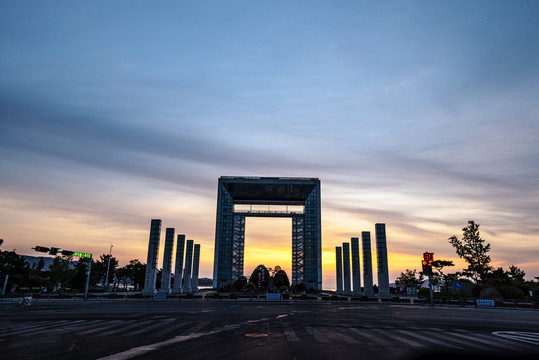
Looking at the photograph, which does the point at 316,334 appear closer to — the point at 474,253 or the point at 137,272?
the point at 474,253

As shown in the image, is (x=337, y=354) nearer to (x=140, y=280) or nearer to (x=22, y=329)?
(x=22, y=329)

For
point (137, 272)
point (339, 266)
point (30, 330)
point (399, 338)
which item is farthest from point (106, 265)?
point (399, 338)

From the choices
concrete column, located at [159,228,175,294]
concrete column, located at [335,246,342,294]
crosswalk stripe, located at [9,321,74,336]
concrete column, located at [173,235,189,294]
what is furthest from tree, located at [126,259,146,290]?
crosswalk stripe, located at [9,321,74,336]

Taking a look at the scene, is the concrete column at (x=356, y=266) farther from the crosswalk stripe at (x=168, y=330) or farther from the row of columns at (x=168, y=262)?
the crosswalk stripe at (x=168, y=330)

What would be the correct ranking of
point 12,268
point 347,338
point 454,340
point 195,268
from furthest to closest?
point 195,268
point 12,268
point 347,338
point 454,340

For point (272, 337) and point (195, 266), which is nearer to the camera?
point (272, 337)

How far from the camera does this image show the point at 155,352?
10219 millimetres

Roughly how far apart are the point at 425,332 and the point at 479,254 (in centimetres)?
5565

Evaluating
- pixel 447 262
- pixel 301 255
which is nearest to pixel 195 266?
pixel 301 255

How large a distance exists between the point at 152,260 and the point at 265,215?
36459 millimetres

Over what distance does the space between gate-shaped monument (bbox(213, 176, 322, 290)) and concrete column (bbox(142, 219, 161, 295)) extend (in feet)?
79.9

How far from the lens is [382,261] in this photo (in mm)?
57344

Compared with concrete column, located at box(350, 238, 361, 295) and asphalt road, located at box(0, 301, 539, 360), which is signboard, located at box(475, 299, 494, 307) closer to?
asphalt road, located at box(0, 301, 539, 360)

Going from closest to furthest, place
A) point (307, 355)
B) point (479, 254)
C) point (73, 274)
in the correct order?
1. point (307, 355)
2. point (479, 254)
3. point (73, 274)
